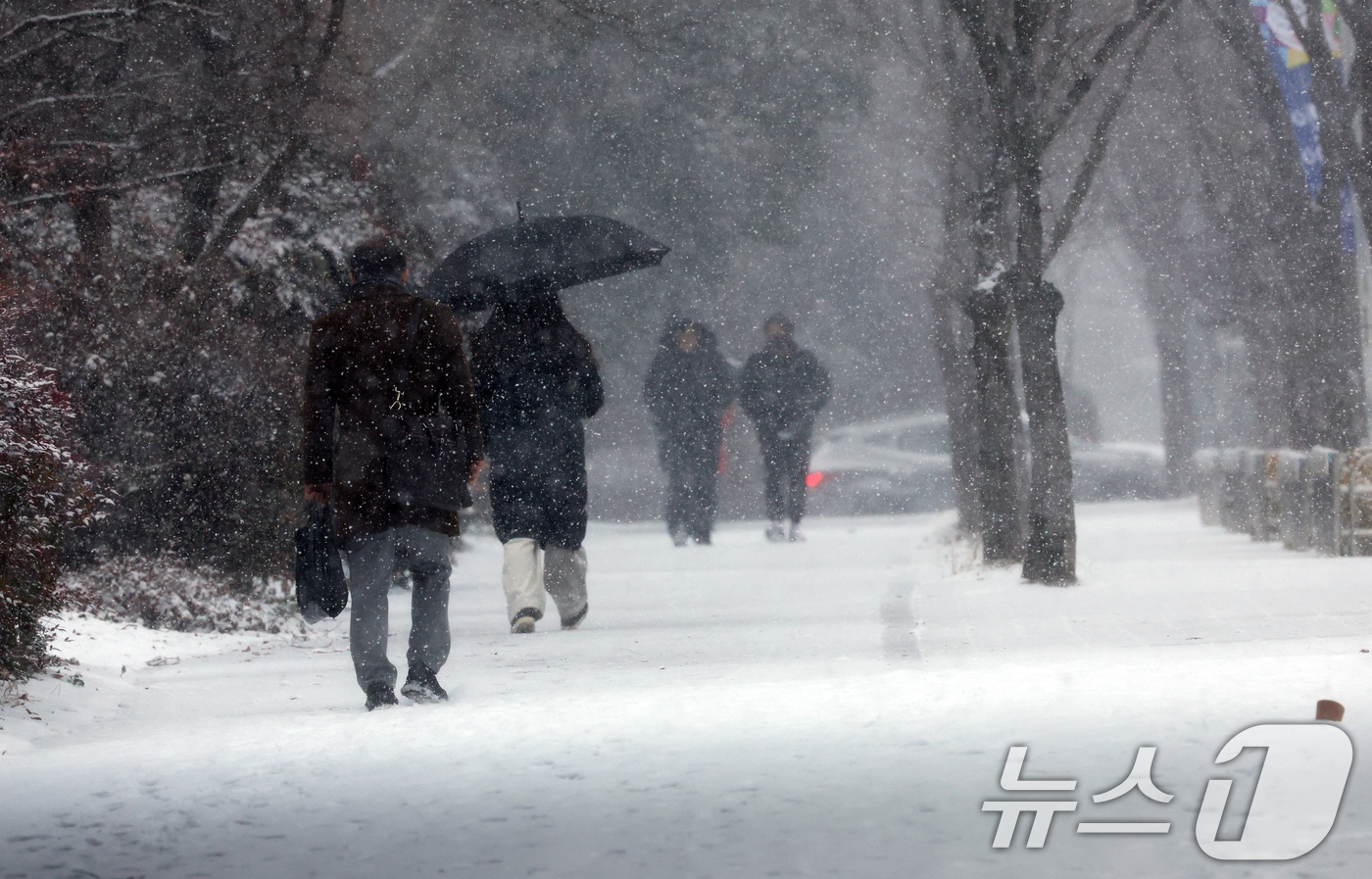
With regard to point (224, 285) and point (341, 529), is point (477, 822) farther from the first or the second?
point (224, 285)

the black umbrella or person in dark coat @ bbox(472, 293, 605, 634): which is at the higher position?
the black umbrella

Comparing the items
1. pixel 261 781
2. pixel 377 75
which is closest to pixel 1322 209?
pixel 377 75

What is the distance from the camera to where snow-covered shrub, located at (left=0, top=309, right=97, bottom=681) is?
695cm

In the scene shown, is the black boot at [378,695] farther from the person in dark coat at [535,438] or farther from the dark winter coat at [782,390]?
the dark winter coat at [782,390]

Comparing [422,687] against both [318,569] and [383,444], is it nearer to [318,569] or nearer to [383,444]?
[318,569]

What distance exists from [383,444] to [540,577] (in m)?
3.32

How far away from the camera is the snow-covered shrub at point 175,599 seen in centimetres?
1046

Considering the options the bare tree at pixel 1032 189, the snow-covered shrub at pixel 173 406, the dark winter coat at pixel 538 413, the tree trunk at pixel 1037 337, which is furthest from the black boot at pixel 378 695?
the tree trunk at pixel 1037 337

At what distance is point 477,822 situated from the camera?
4.93 m

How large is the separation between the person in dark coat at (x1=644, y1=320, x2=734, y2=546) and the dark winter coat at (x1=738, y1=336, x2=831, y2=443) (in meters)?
0.33

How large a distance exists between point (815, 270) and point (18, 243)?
25.9m

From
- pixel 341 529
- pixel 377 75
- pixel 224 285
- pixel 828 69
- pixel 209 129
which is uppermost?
pixel 828 69

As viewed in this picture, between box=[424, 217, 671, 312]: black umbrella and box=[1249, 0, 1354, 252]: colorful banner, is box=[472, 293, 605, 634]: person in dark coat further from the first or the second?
box=[1249, 0, 1354, 252]: colorful banner

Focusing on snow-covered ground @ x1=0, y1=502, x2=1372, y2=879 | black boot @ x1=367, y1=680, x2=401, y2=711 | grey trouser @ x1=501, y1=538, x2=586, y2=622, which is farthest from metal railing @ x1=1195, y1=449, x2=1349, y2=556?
black boot @ x1=367, y1=680, x2=401, y2=711
